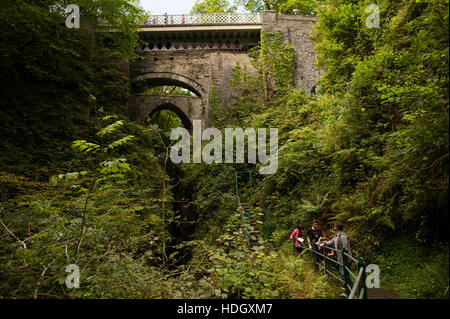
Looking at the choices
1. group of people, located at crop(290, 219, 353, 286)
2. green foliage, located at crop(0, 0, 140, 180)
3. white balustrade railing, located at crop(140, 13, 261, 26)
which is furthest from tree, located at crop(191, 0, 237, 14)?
group of people, located at crop(290, 219, 353, 286)

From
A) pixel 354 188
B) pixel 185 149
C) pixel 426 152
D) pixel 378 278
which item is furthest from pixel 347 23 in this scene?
pixel 185 149

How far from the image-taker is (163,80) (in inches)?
752

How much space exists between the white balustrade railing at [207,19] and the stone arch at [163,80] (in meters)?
3.74

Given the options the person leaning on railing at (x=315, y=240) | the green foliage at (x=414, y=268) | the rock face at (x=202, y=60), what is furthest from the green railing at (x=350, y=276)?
the rock face at (x=202, y=60)

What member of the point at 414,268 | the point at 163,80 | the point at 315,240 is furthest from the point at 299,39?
the point at 414,268

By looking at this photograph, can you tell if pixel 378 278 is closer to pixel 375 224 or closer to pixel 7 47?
pixel 375 224

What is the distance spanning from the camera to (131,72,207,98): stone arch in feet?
60.8

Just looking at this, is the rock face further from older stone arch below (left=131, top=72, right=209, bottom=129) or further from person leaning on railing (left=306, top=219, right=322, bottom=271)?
person leaning on railing (left=306, top=219, right=322, bottom=271)

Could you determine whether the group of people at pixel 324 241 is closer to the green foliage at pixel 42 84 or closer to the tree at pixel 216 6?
the green foliage at pixel 42 84

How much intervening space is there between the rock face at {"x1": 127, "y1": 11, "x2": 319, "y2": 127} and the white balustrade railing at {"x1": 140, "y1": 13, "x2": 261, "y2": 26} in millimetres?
695

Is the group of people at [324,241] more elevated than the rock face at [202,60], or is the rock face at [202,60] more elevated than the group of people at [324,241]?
the rock face at [202,60]

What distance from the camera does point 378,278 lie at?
5.30 metres

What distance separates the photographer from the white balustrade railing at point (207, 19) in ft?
61.6

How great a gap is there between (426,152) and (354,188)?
318 centimetres
